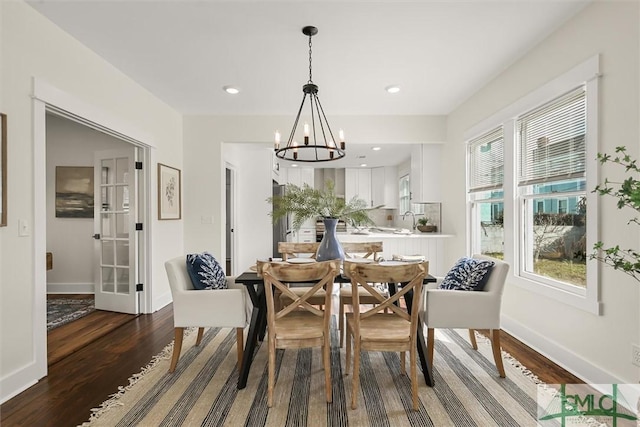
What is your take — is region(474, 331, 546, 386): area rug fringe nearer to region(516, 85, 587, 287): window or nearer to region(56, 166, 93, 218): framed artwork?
region(516, 85, 587, 287): window

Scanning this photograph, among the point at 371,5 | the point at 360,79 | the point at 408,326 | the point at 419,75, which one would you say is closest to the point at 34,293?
the point at 408,326

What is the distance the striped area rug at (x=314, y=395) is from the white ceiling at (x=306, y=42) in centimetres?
256

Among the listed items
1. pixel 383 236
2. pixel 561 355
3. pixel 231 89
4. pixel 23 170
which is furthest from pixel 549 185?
pixel 23 170

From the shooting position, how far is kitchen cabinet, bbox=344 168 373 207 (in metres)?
8.48

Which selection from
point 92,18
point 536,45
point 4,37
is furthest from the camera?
point 536,45

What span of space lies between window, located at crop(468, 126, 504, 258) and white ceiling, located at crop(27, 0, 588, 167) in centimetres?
65

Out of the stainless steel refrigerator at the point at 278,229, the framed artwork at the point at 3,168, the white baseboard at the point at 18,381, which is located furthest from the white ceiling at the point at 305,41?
the stainless steel refrigerator at the point at 278,229

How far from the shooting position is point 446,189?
4.89m

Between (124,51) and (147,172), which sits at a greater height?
(124,51)

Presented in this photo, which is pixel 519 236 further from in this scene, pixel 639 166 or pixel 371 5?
pixel 371 5

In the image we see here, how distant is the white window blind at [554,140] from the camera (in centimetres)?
248

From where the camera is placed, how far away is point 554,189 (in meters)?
2.75

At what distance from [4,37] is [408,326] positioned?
3.18 m

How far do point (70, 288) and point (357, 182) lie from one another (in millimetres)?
6145
